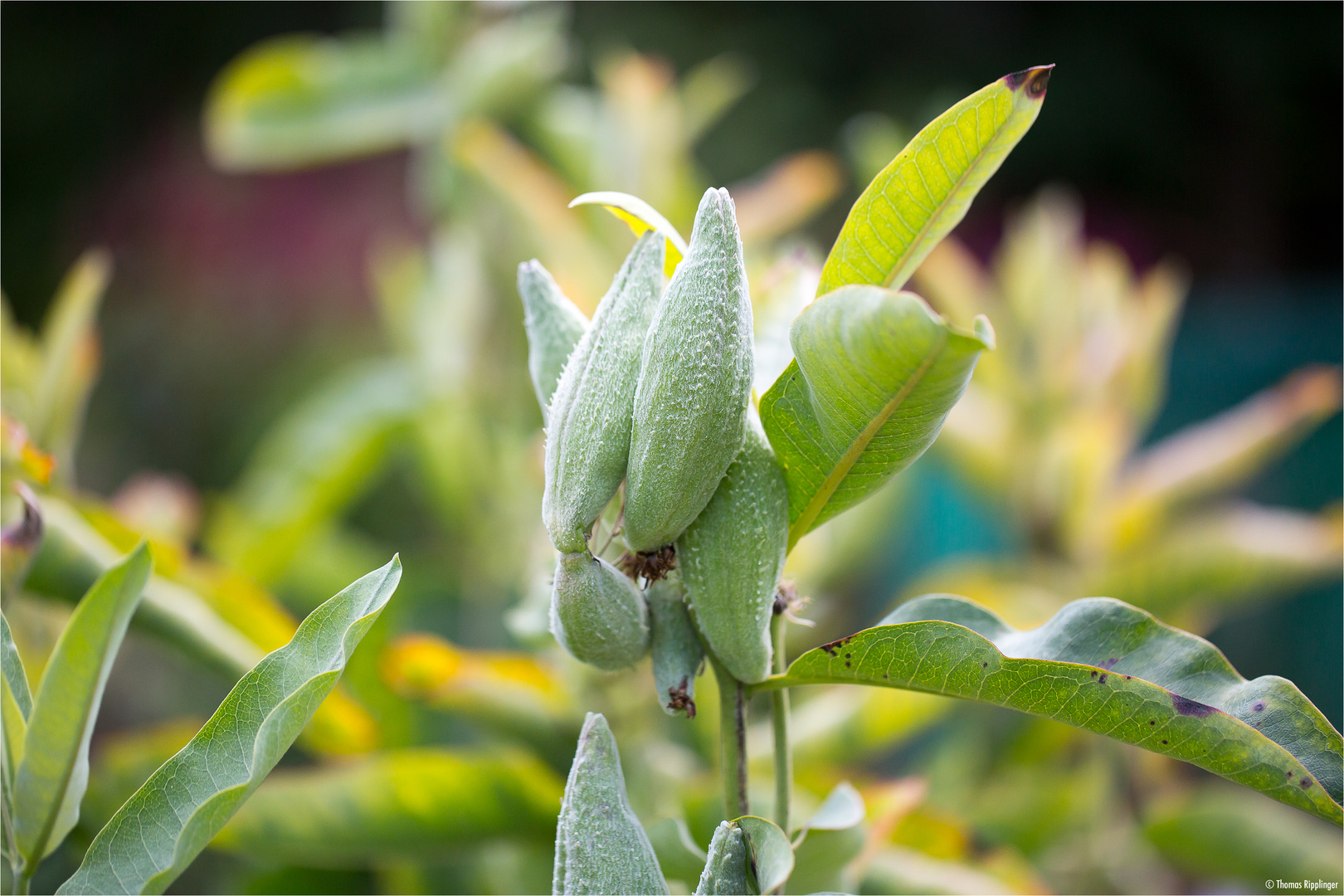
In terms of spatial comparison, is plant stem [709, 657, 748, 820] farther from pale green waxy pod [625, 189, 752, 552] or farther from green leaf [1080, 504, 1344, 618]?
green leaf [1080, 504, 1344, 618]

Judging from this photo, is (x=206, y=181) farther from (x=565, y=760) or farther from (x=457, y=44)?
(x=565, y=760)

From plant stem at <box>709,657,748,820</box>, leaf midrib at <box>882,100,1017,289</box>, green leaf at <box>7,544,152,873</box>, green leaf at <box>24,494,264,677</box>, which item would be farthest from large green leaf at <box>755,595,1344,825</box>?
green leaf at <box>24,494,264,677</box>

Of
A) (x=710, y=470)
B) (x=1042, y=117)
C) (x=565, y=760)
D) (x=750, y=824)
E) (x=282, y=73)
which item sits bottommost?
(x=565, y=760)

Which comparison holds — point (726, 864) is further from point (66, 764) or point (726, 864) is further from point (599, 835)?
point (66, 764)

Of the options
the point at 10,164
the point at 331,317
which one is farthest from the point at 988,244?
the point at 10,164

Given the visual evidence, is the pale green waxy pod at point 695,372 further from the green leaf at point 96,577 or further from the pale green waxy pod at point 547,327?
the green leaf at point 96,577

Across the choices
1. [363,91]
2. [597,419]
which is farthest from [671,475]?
Result: [363,91]
